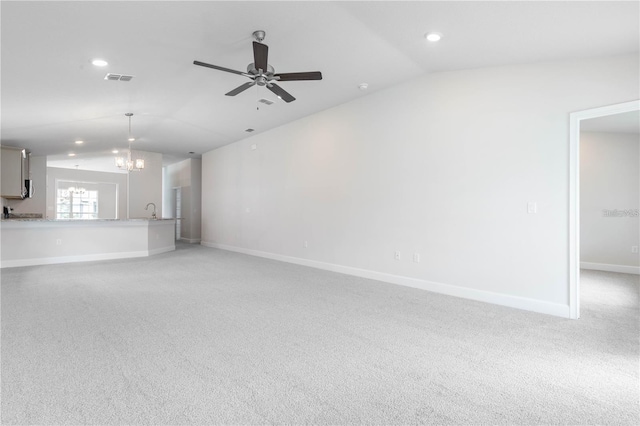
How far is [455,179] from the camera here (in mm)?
4395

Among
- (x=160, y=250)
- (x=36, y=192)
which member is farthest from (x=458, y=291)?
(x=36, y=192)

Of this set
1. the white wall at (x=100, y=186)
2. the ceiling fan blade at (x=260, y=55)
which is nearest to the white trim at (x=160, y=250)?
the white wall at (x=100, y=186)

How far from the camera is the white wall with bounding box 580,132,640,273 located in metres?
6.07

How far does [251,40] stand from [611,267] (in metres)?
7.00

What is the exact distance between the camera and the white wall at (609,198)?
19.9 ft

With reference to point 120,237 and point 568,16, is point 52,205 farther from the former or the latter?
point 568,16

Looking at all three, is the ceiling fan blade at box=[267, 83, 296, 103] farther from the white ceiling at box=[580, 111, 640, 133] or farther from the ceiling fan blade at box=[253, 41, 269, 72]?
the white ceiling at box=[580, 111, 640, 133]

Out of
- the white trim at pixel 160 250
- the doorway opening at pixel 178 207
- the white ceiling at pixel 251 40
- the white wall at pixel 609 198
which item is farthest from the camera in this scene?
the doorway opening at pixel 178 207

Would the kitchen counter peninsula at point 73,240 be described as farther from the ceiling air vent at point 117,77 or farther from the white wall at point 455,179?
the ceiling air vent at point 117,77

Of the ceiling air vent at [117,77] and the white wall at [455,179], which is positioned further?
the ceiling air vent at [117,77]

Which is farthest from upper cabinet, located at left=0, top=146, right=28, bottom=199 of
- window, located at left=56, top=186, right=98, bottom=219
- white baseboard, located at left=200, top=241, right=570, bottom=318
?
white baseboard, located at left=200, top=241, right=570, bottom=318

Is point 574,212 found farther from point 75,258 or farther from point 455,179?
point 75,258

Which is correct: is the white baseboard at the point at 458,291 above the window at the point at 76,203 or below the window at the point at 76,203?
below

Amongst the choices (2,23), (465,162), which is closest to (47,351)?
(2,23)
